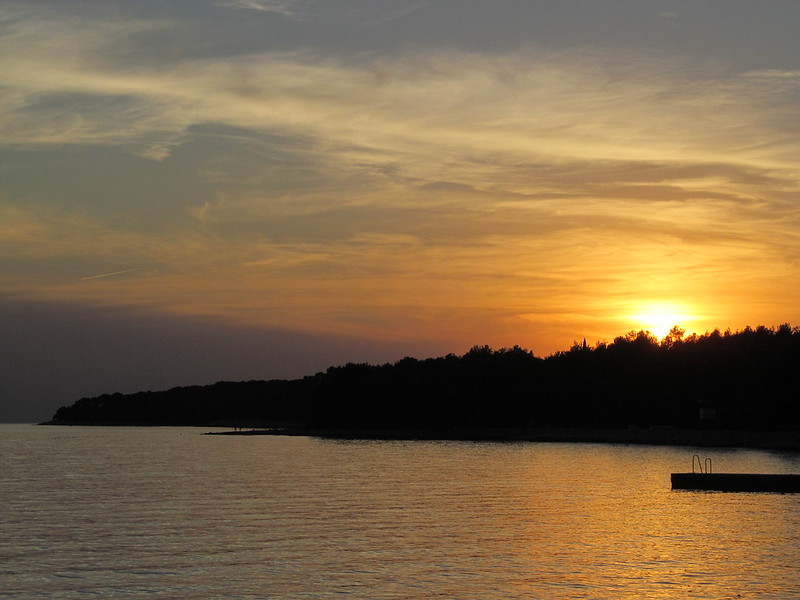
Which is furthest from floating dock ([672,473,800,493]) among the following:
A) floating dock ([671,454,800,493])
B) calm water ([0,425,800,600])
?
calm water ([0,425,800,600])

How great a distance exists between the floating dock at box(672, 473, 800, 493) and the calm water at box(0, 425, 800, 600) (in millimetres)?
2606

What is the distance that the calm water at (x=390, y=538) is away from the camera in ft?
119

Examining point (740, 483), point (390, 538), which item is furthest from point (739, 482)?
point (390, 538)

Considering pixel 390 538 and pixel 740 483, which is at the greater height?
pixel 740 483

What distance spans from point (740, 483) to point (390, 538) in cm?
3932

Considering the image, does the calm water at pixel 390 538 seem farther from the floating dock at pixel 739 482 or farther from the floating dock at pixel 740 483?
the floating dock at pixel 740 483

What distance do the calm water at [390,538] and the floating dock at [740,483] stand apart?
8.55 ft

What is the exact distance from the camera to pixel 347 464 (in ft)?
376

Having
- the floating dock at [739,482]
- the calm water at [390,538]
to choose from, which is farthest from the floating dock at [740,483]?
the calm water at [390,538]

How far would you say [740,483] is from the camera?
76.8m

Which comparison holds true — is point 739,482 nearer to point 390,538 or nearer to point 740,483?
point 740,483

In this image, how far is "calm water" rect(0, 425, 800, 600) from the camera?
36.3 metres

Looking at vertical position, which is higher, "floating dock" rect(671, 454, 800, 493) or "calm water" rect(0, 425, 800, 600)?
"floating dock" rect(671, 454, 800, 493)

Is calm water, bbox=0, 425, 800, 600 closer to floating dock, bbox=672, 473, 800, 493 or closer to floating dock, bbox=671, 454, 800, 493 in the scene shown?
floating dock, bbox=671, 454, 800, 493
